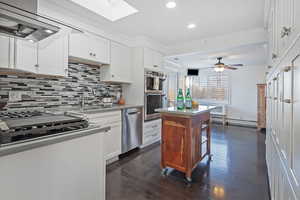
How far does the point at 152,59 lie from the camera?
12.1 ft

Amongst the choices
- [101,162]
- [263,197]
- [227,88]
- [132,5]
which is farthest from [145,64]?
[227,88]

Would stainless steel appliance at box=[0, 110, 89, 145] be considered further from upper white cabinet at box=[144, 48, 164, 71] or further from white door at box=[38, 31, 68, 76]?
upper white cabinet at box=[144, 48, 164, 71]

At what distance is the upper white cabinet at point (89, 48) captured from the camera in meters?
2.49

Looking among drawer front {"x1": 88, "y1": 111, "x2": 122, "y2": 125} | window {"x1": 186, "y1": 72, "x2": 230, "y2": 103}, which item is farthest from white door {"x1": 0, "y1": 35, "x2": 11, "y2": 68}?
window {"x1": 186, "y1": 72, "x2": 230, "y2": 103}

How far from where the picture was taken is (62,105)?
2.66m

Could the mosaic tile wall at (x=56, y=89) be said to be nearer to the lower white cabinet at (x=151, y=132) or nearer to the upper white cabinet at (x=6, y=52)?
the upper white cabinet at (x=6, y=52)

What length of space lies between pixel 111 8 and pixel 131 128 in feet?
7.02

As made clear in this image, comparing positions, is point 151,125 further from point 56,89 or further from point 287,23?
point 287,23

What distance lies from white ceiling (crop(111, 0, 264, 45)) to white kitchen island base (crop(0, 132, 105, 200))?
1.96 m

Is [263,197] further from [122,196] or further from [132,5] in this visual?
[132,5]

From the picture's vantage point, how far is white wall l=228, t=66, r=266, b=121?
6.00m

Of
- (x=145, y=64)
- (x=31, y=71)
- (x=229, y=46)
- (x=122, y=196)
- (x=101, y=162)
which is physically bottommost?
(x=122, y=196)

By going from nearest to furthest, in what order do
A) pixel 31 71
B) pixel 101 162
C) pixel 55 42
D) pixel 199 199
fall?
pixel 101 162
pixel 199 199
pixel 31 71
pixel 55 42

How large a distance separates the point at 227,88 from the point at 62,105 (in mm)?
6121
